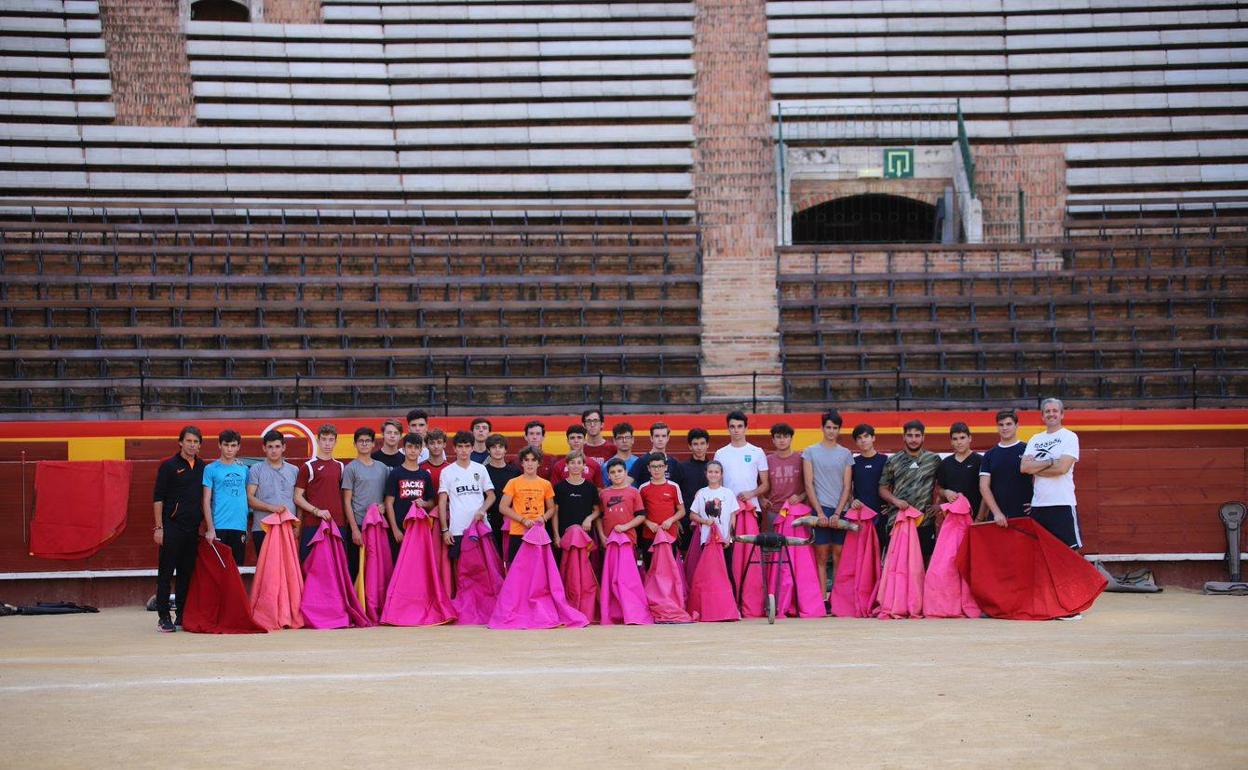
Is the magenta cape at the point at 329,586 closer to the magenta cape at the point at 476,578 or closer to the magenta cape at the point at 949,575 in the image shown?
the magenta cape at the point at 476,578

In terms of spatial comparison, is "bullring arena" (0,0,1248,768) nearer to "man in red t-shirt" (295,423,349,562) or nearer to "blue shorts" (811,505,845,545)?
"man in red t-shirt" (295,423,349,562)

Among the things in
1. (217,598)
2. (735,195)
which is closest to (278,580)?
(217,598)

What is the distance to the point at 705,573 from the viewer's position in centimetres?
954

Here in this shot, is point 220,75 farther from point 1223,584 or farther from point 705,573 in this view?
point 1223,584

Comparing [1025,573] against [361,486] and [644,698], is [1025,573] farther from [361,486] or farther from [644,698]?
[361,486]

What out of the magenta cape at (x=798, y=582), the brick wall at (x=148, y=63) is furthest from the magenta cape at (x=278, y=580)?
the brick wall at (x=148, y=63)

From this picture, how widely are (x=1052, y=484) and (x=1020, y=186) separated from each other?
11.7m

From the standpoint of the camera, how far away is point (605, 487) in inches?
383

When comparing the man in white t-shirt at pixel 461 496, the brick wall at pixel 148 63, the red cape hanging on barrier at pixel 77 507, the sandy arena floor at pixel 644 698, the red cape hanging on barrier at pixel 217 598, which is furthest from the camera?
the brick wall at pixel 148 63

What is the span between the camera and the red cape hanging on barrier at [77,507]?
463 inches

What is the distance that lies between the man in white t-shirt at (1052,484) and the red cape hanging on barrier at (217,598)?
534 cm

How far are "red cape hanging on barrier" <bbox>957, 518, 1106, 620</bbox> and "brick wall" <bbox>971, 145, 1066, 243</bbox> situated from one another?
11.0 m

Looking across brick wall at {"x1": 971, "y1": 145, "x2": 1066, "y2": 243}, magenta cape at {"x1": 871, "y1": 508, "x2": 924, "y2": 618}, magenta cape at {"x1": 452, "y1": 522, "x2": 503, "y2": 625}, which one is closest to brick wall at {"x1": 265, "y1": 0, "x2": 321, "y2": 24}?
brick wall at {"x1": 971, "y1": 145, "x2": 1066, "y2": 243}

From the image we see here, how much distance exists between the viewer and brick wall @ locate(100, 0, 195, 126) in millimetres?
20672
